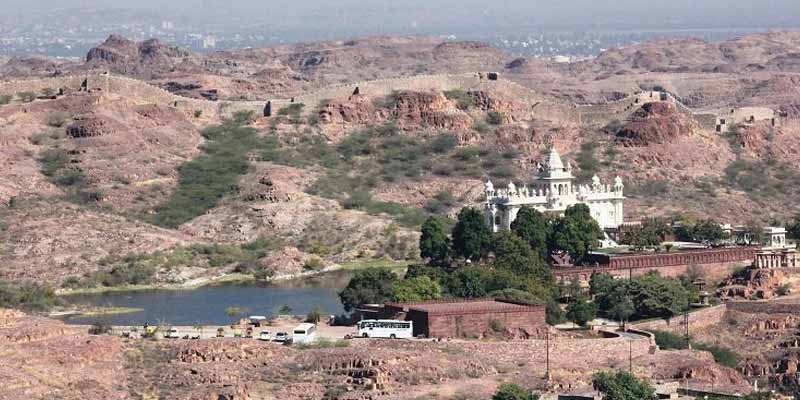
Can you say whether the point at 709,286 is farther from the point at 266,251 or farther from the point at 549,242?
the point at 266,251

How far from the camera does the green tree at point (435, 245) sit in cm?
9319

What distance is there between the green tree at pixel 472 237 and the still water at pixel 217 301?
14.0 ft

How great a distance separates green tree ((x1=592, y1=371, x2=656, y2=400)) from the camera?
6494 centimetres

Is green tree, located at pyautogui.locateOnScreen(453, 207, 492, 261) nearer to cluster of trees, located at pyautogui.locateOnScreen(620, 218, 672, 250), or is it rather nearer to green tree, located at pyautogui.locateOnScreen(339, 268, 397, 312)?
cluster of trees, located at pyautogui.locateOnScreen(620, 218, 672, 250)

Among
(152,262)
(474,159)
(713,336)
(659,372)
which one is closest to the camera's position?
(659,372)

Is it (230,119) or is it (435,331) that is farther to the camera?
(230,119)

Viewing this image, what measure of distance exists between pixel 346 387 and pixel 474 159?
61.2 metres

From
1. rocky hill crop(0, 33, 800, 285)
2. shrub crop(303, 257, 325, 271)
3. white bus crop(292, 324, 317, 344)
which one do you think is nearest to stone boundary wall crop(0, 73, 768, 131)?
rocky hill crop(0, 33, 800, 285)

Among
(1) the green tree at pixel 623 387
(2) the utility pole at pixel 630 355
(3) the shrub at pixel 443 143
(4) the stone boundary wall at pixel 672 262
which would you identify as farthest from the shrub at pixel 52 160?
(1) the green tree at pixel 623 387

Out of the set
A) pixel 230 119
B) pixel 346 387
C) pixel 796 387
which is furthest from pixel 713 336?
pixel 230 119

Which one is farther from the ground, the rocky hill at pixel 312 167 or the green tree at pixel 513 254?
the green tree at pixel 513 254

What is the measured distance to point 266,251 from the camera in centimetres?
10862

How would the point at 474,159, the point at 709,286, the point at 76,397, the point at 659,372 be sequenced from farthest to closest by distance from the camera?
the point at 474,159 → the point at 709,286 → the point at 659,372 → the point at 76,397

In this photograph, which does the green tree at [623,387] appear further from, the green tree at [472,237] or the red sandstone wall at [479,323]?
the green tree at [472,237]
